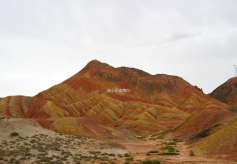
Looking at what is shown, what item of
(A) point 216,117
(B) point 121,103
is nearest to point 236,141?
(A) point 216,117

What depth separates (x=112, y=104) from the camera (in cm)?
10456

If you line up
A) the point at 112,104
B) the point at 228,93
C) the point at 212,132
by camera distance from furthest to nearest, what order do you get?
the point at 228,93, the point at 112,104, the point at 212,132

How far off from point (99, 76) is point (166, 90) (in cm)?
4462

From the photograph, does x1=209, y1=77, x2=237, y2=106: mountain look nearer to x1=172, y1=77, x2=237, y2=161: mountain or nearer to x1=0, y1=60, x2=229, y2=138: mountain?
x1=0, y1=60, x2=229, y2=138: mountain

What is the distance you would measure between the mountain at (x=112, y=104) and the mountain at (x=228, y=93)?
29117mm

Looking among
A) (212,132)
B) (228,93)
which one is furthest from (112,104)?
(228,93)

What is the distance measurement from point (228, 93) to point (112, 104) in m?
103

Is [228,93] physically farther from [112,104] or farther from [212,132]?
[212,132]

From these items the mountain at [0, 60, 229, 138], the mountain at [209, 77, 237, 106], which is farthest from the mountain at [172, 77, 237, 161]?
the mountain at [209, 77, 237, 106]

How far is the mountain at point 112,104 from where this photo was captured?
59.6 meters

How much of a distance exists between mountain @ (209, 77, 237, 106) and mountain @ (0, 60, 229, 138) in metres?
29.1

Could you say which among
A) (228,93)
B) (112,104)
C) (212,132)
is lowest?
(212,132)

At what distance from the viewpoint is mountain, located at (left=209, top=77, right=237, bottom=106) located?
15512cm

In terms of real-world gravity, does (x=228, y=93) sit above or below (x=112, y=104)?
above
